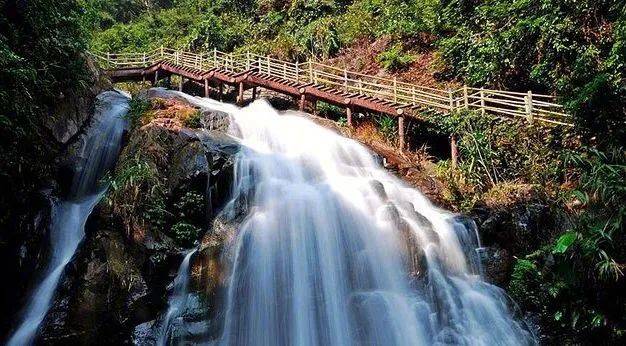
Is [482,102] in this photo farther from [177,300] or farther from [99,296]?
[99,296]

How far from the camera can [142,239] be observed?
32.7 ft

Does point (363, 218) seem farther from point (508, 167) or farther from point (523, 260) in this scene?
point (508, 167)

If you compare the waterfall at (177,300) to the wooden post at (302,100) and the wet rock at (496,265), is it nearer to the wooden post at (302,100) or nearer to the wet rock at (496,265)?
the wet rock at (496,265)

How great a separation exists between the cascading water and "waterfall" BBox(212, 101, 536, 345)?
3703mm

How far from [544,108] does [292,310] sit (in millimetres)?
10955

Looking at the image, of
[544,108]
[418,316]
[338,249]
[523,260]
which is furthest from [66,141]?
[544,108]

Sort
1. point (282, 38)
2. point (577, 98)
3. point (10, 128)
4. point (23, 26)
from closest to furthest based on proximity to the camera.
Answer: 1. point (10, 128)
2. point (577, 98)
3. point (23, 26)
4. point (282, 38)

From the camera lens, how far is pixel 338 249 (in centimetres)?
1058

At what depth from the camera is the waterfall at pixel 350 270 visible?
A: 904 centimetres

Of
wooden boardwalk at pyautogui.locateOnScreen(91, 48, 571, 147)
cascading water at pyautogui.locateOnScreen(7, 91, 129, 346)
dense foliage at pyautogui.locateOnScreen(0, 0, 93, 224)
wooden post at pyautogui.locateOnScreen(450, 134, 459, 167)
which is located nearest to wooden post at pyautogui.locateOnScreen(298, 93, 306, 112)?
wooden boardwalk at pyautogui.locateOnScreen(91, 48, 571, 147)

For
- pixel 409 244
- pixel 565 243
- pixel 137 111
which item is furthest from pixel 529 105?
pixel 137 111

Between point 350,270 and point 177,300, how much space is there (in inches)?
142

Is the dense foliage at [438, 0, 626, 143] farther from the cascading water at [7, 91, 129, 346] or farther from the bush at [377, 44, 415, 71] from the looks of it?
the cascading water at [7, 91, 129, 346]

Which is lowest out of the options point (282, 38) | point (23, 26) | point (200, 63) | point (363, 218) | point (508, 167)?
point (363, 218)
